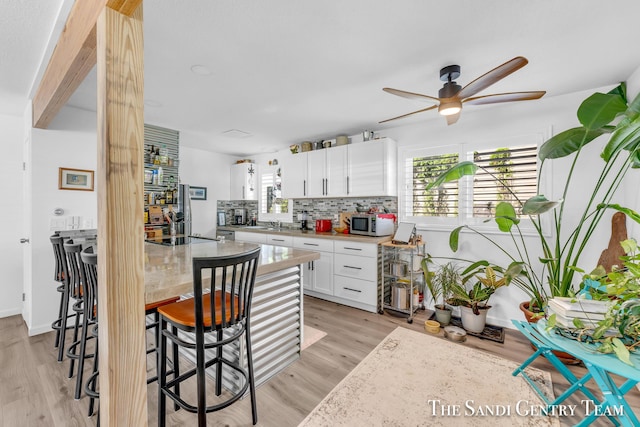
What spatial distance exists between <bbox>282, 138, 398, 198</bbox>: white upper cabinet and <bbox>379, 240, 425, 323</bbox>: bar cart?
0.80 meters

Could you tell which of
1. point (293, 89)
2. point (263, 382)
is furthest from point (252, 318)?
point (293, 89)

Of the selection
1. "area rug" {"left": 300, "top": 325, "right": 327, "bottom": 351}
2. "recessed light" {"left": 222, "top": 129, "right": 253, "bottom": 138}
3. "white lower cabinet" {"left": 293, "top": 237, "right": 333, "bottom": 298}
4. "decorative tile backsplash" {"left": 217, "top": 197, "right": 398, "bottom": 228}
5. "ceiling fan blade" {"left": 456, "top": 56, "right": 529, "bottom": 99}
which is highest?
"recessed light" {"left": 222, "top": 129, "right": 253, "bottom": 138}

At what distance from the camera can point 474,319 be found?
283cm

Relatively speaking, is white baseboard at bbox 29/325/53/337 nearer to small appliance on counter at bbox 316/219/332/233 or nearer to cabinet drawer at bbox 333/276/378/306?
A: cabinet drawer at bbox 333/276/378/306

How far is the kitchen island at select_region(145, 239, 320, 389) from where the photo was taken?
194cm

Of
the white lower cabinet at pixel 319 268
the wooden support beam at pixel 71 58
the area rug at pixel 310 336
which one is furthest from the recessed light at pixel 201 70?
the area rug at pixel 310 336

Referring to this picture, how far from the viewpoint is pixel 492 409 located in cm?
154

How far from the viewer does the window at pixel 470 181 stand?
2906 mm

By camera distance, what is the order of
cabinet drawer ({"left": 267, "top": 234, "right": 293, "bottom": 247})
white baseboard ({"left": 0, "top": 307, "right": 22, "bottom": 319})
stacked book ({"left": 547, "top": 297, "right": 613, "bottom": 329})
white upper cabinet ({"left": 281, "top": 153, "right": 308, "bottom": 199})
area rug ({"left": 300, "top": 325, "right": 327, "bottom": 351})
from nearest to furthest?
stacked book ({"left": 547, "top": 297, "right": 613, "bottom": 329}) → area rug ({"left": 300, "top": 325, "right": 327, "bottom": 351}) → white baseboard ({"left": 0, "top": 307, "right": 22, "bottom": 319}) → cabinet drawer ({"left": 267, "top": 234, "right": 293, "bottom": 247}) → white upper cabinet ({"left": 281, "top": 153, "right": 308, "bottom": 199})

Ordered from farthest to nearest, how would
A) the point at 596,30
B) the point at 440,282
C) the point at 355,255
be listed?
the point at 355,255, the point at 440,282, the point at 596,30

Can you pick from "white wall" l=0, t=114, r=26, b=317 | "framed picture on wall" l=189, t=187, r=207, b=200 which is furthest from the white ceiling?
"framed picture on wall" l=189, t=187, r=207, b=200

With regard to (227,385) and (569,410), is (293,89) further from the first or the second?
(569,410)

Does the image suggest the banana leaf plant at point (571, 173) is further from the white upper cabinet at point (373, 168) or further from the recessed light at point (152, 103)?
the recessed light at point (152, 103)

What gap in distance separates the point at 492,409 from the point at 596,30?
2457mm
